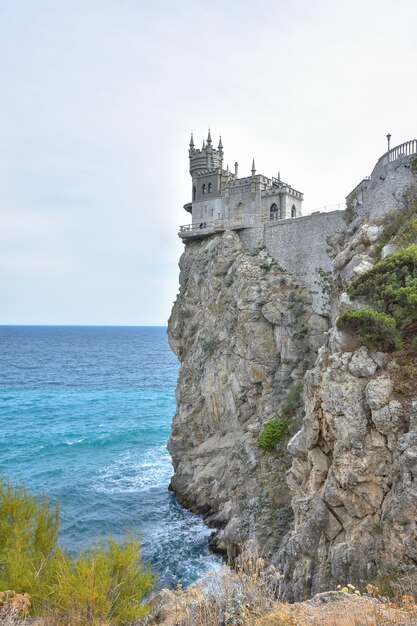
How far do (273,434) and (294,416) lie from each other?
1.56 m

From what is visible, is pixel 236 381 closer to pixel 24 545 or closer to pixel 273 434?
pixel 273 434

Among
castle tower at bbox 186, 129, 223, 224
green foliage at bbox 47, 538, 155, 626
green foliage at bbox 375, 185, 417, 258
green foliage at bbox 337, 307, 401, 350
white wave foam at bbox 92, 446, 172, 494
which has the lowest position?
white wave foam at bbox 92, 446, 172, 494

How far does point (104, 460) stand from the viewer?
37812 millimetres

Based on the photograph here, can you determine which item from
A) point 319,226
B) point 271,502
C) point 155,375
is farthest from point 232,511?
point 155,375

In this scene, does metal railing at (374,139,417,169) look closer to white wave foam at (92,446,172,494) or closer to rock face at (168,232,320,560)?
rock face at (168,232,320,560)

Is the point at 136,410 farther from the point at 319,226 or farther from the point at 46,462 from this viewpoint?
the point at 319,226

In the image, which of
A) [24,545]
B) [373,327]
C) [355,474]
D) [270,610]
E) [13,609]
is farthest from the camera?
[373,327]

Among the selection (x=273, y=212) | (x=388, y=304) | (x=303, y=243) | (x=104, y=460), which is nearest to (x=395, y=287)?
(x=388, y=304)

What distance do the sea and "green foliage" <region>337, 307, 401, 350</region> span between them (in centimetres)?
922

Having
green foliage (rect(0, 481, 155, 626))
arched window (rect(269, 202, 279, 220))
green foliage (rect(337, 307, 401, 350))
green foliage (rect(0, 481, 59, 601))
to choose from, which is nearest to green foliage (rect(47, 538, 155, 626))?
green foliage (rect(0, 481, 155, 626))

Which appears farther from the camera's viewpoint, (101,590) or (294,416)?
(294,416)

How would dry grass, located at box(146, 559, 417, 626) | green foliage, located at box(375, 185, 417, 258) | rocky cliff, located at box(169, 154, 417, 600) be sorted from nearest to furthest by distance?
dry grass, located at box(146, 559, 417, 626), rocky cliff, located at box(169, 154, 417, 600), green foliage, located at box(375, 185, 417, 258)

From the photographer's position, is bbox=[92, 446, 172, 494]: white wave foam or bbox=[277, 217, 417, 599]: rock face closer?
bbox=[277, 217, 417, 599]: rock face

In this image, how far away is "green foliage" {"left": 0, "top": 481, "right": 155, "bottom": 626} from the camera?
31.4ft
